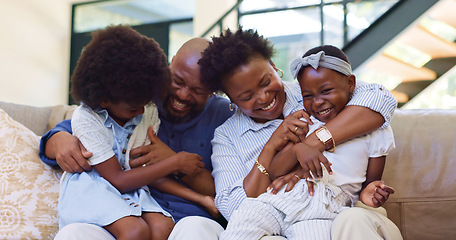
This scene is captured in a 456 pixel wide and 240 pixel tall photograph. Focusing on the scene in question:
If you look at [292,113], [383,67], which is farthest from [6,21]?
[292,113]

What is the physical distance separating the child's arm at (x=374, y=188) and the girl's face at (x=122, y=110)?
82cm

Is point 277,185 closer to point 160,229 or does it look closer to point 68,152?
point 160,229

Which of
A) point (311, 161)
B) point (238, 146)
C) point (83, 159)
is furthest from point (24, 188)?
point (311, 161)

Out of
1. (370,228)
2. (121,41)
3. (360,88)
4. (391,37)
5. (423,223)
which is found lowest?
(423,223)

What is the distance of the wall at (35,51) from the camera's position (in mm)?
6812

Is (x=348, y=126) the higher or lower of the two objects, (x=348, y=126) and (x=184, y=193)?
the higher

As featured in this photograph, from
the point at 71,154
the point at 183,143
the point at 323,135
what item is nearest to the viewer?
the point at 323,135

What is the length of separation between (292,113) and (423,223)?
2.47 ft

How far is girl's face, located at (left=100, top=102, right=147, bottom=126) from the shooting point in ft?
5.70

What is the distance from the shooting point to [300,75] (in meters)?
1.72

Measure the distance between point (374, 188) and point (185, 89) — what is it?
815 millimetres

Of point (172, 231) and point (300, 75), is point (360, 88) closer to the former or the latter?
point (300, 75)

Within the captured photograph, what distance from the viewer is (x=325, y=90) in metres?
1.67

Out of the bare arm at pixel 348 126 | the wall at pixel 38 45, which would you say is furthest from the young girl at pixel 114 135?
the wall at pixel 38 45
